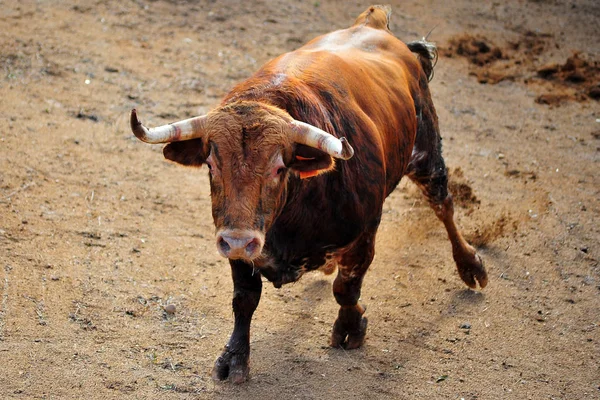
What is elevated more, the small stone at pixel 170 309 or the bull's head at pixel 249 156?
the bull's head at pixel 249 156

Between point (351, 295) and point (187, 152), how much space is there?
5.70 feet

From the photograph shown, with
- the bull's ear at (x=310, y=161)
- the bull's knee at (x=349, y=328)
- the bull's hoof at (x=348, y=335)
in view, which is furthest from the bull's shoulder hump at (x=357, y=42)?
the bull's hoof at (x=348, y=335)

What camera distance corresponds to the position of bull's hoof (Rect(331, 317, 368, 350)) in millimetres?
5703

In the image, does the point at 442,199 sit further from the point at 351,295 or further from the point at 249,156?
the point at 249,156

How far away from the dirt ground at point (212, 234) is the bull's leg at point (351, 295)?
13 centimetres

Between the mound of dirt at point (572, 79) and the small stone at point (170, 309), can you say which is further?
the mound of dirt at point (572, 79)

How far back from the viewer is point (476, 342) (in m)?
5.98

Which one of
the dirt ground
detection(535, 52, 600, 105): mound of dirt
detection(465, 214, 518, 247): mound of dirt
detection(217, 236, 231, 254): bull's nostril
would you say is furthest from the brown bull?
detection(535, 52, 600, 105): mound of dirt

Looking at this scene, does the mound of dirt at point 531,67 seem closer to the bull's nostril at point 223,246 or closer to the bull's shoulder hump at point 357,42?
the bull's shoulder hump at point 357,42

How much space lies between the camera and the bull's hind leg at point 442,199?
6699mm

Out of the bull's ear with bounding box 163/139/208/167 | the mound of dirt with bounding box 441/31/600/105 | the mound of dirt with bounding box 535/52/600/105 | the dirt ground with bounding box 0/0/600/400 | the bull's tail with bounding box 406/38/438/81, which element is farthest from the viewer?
the mound of dirt with bounding box 441/31/600/105

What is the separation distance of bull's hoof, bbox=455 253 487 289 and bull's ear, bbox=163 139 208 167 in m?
3.05

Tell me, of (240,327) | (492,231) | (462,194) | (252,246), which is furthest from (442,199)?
(252,246)

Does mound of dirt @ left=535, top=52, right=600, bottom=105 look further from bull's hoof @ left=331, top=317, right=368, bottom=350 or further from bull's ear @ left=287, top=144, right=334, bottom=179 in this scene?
bull's ear @ left=287, top=144, right=334, bottom=179
